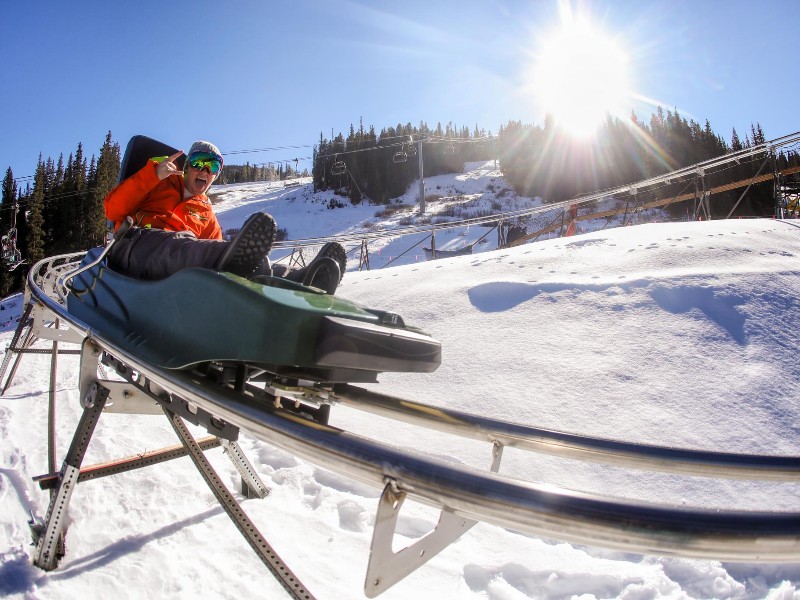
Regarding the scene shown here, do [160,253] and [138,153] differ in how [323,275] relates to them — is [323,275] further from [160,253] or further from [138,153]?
[138,153]

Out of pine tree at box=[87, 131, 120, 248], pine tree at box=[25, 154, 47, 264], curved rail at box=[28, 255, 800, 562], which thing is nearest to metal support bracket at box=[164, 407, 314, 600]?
curved rail at box=[28, 255, 800, 562]

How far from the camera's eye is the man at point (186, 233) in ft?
5.03

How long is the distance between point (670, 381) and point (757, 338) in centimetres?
97

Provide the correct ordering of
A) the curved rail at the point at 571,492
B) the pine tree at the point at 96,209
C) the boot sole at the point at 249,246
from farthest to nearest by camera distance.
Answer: the pine tree at the point at 96,209
the boot sole at the point at 249,246
the curved rail at the point at 571,492

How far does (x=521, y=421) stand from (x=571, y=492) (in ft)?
8.12

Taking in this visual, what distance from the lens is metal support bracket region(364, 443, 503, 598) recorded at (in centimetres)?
86

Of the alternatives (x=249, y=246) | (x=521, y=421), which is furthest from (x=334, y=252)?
(x=521, y=421)

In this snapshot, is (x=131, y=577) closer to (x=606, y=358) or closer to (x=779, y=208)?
(x=606, y=358)

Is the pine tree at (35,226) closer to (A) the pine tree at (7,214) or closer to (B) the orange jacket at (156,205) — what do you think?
(A) the pine tree at (7,214)

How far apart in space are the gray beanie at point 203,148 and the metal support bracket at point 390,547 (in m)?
2.14

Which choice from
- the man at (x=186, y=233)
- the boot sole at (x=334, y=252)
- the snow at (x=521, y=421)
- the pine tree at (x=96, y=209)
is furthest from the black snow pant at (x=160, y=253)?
the pine tree at (x=96, y=209)

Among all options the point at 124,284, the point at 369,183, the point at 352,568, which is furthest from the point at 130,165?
the point at 369,183

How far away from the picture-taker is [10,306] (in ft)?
57.0

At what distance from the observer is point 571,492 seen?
73cm
